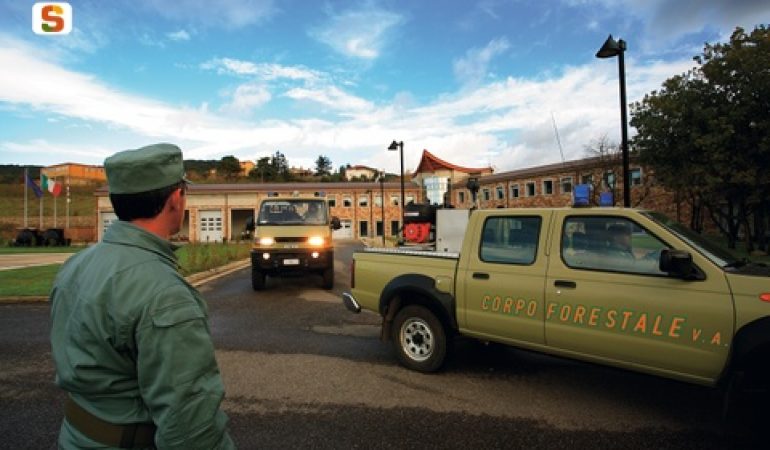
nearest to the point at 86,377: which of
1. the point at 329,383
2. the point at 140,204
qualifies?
the point at 140,204

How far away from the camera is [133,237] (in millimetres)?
1588

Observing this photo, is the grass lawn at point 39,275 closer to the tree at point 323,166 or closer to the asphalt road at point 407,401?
the asphalt road at point 407,401

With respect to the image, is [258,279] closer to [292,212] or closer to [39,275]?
[292,212]

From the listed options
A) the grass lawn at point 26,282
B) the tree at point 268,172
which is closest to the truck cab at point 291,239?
the grass lawn at point 26,282

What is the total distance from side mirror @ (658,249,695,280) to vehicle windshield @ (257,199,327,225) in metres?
9.64

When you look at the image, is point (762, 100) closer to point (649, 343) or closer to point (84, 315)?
point (649, 343)

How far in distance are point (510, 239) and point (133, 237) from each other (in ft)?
13.4

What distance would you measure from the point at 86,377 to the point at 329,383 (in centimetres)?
390

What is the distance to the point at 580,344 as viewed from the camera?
4.29 metres

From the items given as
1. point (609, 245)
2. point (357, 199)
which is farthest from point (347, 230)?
point (609, 245)

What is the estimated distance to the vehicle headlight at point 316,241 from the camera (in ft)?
39.2

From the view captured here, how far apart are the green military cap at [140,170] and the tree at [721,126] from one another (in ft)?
91.7

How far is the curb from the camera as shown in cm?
1047

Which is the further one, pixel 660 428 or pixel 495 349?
pixel 495 349
